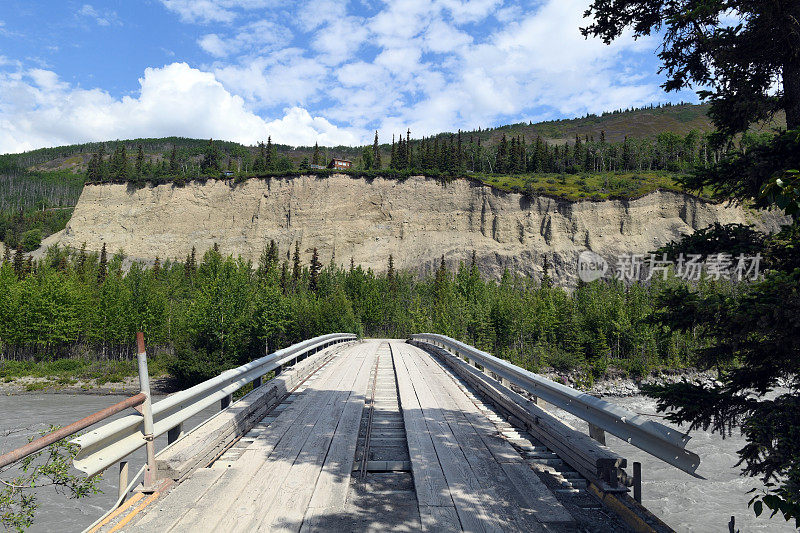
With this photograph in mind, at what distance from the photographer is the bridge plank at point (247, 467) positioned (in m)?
3.16

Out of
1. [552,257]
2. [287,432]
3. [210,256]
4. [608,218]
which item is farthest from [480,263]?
[287,432]

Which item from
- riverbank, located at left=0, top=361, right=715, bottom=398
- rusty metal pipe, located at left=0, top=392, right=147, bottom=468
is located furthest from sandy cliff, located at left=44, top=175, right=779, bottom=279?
rusty metal pipe, located at left=0, top=392, right=147, bottom=468

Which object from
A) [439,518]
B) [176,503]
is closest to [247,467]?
[176,503]

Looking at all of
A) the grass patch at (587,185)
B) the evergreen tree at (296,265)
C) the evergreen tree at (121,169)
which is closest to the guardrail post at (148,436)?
the evergreen tree at (296,265)

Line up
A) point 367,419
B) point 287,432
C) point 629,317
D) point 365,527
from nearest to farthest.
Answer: point 365,527
point 287,432
point 367,419
point 629,317

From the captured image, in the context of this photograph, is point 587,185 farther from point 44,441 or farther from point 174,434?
point 44,441

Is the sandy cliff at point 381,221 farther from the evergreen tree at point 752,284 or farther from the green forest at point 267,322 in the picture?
the evergreen tree at point 752,284

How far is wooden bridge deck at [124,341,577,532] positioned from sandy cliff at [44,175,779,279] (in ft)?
253

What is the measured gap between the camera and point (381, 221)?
87938 millimetres

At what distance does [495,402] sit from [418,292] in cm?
6729

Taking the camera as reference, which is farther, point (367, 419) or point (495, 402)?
point (495, 402)

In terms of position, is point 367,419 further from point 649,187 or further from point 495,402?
point 649,187

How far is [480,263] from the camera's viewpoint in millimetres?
81875

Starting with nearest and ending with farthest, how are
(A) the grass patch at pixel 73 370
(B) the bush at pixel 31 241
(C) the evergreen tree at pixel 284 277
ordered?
1. (A) the grass patch at pixel 73 370
2. (C) the evergreen tree at pixel 284 277
3. (B) the bush at pixel 31 241
